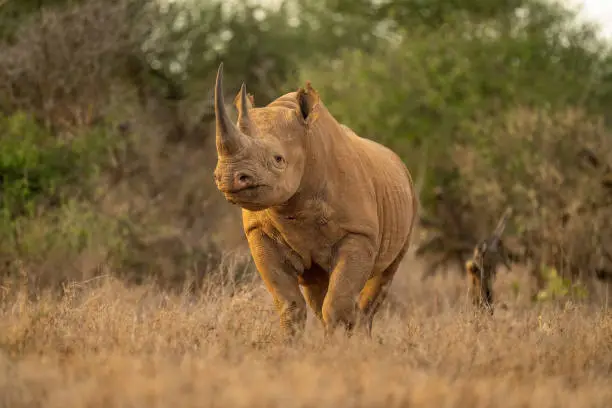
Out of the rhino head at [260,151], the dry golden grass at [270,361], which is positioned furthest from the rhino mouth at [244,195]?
the dry golden grass at [270,361]

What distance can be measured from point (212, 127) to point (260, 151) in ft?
43.8

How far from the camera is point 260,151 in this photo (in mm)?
6680

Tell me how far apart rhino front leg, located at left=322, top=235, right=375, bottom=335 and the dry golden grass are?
318 mm

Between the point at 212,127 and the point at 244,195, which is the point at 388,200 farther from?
the point at 212,127

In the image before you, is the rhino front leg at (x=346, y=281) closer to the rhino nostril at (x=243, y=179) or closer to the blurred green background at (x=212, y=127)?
the rhino nostril at (x=243, y=179)

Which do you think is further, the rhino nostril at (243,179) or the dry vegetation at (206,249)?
the rhino nostril at (243,179)

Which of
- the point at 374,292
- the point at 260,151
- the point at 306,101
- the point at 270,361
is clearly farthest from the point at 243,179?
the point at 374,292

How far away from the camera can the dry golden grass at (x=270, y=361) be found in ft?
15.5

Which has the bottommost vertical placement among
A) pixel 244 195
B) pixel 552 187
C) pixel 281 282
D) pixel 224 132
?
pixel 552 187

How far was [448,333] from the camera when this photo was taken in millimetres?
6688

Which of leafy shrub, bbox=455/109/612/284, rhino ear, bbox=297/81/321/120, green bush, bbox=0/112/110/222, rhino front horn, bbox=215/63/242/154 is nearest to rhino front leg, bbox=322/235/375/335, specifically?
rhino ear, bbox=297/81/321/120

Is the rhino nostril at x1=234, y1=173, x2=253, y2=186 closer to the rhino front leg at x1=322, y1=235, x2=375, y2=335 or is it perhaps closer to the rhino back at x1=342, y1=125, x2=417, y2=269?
the rhino front leg at x1=322, y1=235, x2=375, y2=335

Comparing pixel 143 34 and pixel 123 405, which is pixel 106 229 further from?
pixel 123 405

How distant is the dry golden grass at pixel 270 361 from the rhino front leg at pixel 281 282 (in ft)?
0.53
